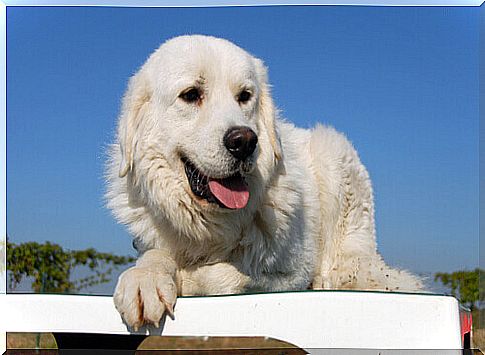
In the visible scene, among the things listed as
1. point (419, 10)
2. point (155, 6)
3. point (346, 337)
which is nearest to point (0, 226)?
point (155, 6)

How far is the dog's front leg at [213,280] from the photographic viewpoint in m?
1.55

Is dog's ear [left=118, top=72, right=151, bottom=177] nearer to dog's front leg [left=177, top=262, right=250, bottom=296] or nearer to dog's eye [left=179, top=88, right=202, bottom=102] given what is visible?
dog's eye [left=179, top=88, right=202, bottom=102]

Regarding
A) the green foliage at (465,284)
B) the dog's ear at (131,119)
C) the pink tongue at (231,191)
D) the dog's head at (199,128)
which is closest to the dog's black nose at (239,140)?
the dog's head at (199,128)

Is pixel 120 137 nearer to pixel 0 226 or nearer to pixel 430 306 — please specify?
pixel 0 226

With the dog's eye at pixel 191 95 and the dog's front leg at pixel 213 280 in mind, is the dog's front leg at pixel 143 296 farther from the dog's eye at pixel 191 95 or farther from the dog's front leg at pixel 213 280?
the dog's eye at pixel 191 95

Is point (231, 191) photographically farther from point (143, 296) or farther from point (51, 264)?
point (51, 264)

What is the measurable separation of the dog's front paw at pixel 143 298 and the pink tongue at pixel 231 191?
0.29m

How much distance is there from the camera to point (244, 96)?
1.53 metres

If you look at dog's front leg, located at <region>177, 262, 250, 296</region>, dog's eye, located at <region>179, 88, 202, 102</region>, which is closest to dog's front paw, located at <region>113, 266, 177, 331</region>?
dog's front leg, located at <region>177, 262, 250, 296</region>

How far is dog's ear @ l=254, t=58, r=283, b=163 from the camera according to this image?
5.22ft

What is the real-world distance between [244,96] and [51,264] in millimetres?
1038

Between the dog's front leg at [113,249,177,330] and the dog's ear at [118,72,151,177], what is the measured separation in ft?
1.11

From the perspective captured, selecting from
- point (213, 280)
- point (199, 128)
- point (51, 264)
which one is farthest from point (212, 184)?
point (51, 264)

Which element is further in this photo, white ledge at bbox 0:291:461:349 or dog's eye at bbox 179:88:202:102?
dog's eye at bbox 179:88:202:102
